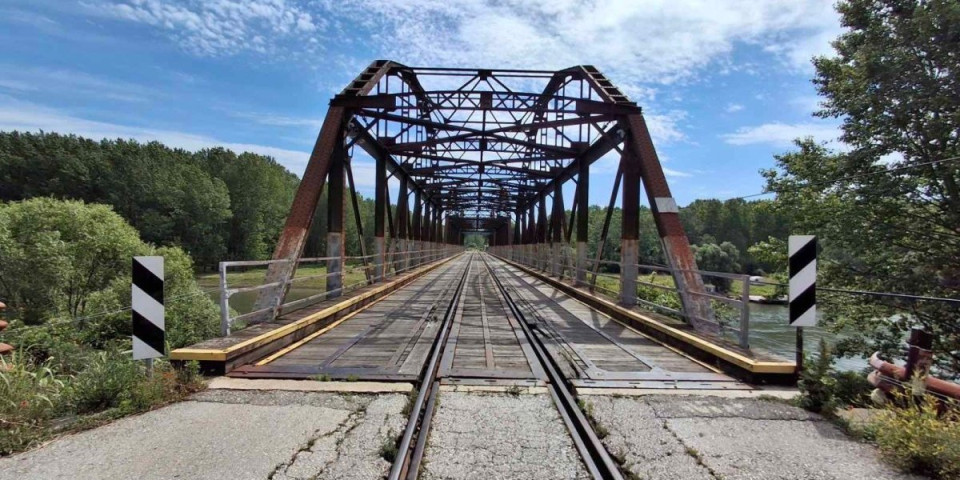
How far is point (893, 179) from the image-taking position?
10.1 metres

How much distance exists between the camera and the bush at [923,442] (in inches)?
110

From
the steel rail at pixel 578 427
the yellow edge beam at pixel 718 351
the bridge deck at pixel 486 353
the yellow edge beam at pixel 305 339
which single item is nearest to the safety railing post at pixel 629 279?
the bridge deck at pixel 486 353

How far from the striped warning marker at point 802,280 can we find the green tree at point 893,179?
5.49m

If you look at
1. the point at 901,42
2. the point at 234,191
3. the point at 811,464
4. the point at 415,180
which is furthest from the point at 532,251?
the point at 234,191

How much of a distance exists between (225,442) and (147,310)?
5.98ft

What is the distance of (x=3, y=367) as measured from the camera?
3930 mm

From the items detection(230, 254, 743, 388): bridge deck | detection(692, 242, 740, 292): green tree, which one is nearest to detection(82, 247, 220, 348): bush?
detection(230, 254, 743, 388): bridge deck

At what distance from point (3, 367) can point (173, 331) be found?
41.7 ft

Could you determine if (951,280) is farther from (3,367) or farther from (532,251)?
(532,251)

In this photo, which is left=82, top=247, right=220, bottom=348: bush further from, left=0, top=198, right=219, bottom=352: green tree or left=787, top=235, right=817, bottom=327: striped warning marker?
left=787, top=235, right=817, bottom=327: striped warning marker

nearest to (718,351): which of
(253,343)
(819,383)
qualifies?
(819,383)

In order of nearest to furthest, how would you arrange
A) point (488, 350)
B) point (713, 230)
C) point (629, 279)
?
point (488, 350), point (629, 279), point (713, 230)

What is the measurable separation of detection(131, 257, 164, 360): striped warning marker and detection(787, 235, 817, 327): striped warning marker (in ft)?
19.4

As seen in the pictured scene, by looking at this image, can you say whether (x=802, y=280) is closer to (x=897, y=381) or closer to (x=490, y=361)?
(x=897, y=381)
